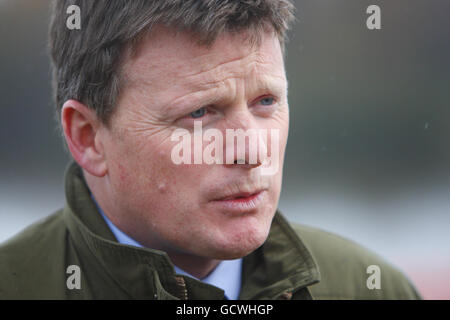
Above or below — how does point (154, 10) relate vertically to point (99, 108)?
above

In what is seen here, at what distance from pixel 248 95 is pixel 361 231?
398cm

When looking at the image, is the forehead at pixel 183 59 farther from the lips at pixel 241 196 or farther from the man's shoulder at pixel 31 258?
the man's shoulder at pixel 31 258

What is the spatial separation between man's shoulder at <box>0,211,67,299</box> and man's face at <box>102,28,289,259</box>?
20.2 inches

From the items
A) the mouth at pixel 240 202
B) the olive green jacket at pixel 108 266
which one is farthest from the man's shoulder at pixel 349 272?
the mouth at pixel 240 202

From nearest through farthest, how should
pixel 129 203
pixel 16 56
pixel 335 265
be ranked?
pixel 129 203 → pixel 335 265 → pixel 16 56

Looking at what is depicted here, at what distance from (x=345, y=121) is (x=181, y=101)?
296cm

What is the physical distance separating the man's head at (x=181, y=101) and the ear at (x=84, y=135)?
1cm

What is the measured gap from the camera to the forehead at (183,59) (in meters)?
1.88

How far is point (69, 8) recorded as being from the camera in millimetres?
2115

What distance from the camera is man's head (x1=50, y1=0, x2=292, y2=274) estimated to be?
188cm

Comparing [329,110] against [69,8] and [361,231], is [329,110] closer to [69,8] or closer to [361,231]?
[361,231]

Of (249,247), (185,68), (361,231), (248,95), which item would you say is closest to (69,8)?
(185,68)

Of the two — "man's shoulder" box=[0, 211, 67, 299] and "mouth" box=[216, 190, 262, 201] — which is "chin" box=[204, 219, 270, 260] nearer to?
"mouth" box=[216, 190, 262, 201]

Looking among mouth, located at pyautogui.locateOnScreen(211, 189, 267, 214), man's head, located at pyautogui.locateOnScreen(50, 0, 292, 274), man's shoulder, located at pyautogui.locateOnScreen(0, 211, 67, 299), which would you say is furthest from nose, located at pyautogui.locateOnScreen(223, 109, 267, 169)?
man's shoulder, located at pyautogui.locateOnScreen(0, 211, 67, 299)
